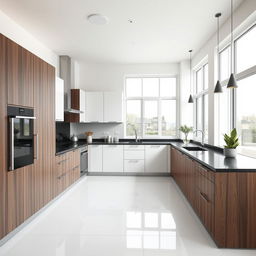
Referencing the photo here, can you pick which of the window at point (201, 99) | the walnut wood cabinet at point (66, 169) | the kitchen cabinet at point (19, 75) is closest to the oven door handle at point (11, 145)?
the kitchen cabinet at point (19, 75)

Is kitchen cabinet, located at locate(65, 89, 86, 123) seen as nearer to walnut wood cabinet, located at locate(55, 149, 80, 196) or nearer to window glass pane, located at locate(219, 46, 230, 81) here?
walnut wood cabinet, located at locate(55, 149, 80, 196)

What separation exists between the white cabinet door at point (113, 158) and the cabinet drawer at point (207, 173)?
2.72 m

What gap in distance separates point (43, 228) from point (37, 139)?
115 centimetres

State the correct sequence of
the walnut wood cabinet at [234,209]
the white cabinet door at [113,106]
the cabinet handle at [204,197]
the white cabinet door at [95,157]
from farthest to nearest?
the white cabinet door at [113,106] → the white cabinet door at [95,157] → the cabinet handle at [204,197] → the walnut wood cabinet at [234,209]

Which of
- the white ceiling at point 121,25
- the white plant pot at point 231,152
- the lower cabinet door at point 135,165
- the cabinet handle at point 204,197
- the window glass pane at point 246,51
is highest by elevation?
the white ceiling at point 121,25

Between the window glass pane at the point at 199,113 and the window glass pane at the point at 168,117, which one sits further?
the window glass pane at the point at 168,117

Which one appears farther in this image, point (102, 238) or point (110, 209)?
point (110, 209)

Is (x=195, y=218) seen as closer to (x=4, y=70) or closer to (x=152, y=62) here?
(x=4, y=70)

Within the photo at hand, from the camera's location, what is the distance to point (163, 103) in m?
5.65

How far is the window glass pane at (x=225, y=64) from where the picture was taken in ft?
11.4

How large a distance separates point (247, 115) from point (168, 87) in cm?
299

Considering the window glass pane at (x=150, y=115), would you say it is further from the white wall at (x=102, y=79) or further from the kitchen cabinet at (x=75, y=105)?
the kitchen cabinet at (x=75, y=105)

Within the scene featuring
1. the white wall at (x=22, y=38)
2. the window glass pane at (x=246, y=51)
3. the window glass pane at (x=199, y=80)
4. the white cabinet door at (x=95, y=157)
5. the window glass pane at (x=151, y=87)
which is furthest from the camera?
the window glass pane at (x=151, y=87)

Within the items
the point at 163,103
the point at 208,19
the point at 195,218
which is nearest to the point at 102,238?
the point at 195,218
